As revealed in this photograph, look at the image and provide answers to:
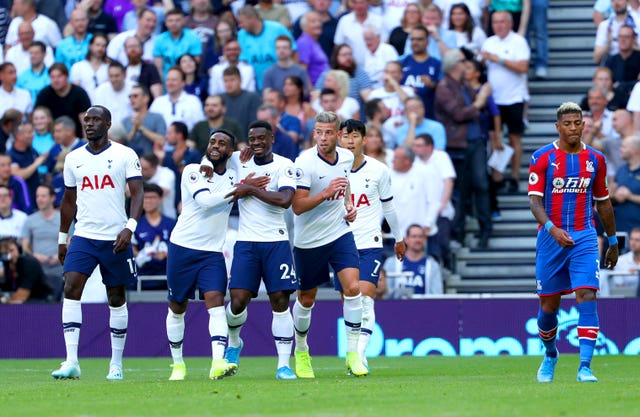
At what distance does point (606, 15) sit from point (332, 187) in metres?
12.8

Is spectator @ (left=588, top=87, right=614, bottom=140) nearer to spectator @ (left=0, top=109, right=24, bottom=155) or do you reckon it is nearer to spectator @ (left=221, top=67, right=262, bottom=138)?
spectator @ (left=221, top=67, right=262, bottom=138)

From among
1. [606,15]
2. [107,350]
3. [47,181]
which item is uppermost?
[606,15]

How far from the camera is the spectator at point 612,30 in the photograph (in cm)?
2516

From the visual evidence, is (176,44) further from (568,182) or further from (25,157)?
(568,182)

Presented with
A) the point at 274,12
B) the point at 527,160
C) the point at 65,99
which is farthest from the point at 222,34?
the point at 527,160

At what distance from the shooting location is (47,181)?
79.9 feet

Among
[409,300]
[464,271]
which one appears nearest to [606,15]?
[464,271]

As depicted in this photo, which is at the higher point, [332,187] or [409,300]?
[332,187]

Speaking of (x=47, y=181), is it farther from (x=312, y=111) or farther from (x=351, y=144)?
(x=351, y=144)

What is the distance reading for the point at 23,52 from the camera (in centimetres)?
2727

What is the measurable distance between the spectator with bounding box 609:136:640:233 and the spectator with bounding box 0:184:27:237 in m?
9.25

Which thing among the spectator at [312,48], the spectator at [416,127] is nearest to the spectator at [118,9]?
the spectator at [312,48]

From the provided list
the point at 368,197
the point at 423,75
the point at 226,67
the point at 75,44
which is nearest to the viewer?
the point at 368,197

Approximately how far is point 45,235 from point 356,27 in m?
6.80
